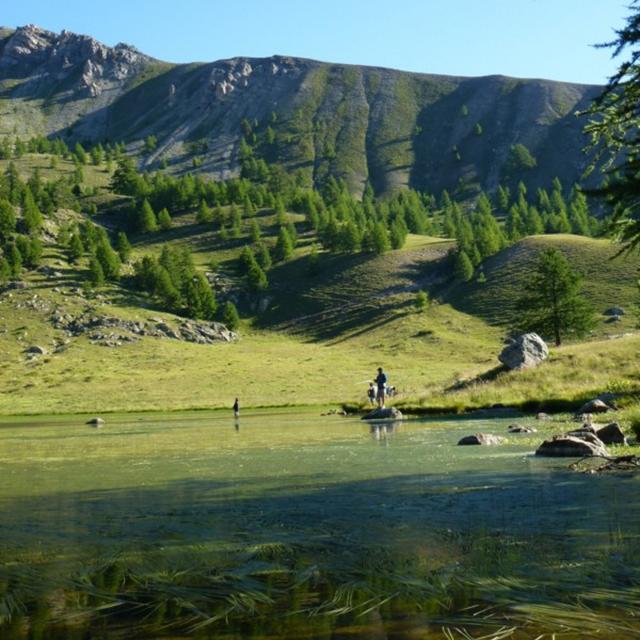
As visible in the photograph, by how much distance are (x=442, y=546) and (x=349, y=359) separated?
10519 centimetres

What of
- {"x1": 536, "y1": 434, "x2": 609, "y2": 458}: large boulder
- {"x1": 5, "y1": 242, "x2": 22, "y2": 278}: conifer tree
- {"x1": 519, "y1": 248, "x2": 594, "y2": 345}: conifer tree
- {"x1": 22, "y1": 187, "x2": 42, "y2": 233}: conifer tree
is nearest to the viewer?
{"x1": 536, "y1": 434, "x2": 609, "y2": 458}: large boulder

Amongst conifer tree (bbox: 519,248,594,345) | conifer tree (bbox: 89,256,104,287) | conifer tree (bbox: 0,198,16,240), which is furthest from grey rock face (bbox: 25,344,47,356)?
conifer tree (bbox: 519,248,594,345)

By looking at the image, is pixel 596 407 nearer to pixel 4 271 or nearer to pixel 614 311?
pixel 614 311

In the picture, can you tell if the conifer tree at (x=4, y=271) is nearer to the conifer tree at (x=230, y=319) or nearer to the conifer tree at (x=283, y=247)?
the conifer tree at (x=230, y=319)

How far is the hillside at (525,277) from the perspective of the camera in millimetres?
135375

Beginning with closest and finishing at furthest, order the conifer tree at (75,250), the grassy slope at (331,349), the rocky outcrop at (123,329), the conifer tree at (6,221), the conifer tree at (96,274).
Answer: the grassy slope at (331,349), the rocky outcrop at (123,329), the conifer tree at (96,274), the conifer tree at (6,221), the conifer tree at (75,250)

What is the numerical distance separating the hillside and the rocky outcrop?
186 ft

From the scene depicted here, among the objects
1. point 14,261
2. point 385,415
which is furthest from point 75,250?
point 385,415

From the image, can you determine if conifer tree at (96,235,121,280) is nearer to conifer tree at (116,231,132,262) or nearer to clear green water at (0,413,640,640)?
conifer tree at (116,231,132,262)

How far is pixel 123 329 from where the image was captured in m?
134

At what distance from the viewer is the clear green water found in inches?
218

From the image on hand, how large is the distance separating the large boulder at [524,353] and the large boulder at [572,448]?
2833cm

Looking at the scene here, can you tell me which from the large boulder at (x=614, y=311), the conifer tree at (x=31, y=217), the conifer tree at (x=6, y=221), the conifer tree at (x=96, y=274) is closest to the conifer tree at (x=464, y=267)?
the large boulder at (x=614, y=311)

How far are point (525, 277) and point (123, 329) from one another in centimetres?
8750
